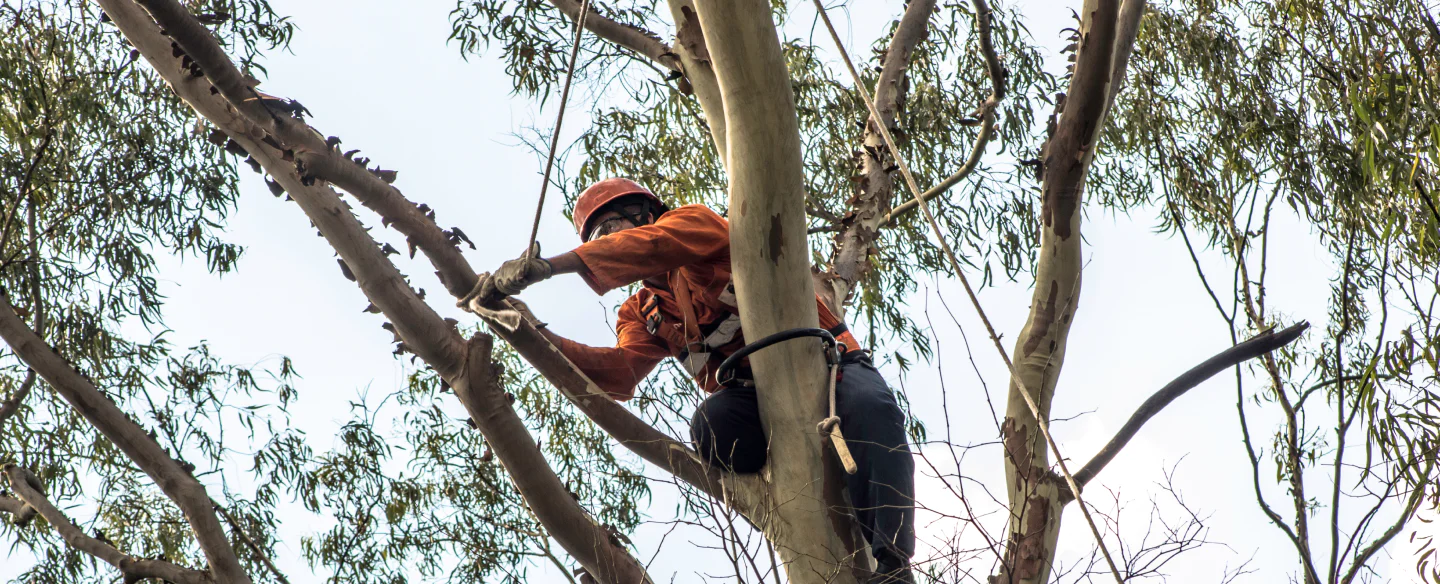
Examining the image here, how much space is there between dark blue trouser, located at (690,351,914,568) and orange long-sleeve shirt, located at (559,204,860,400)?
0.15 m

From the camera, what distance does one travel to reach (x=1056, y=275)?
2990mm

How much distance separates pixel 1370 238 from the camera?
496 centimetres

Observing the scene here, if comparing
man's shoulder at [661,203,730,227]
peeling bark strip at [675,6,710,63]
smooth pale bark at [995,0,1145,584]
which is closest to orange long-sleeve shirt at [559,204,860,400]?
man's shoulder at [661,203,730,227]

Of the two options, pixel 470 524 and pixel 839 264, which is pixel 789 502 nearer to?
pixel 839 264

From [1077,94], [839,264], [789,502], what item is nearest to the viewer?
[789,502]

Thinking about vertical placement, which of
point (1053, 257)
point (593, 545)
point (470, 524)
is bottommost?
point (593, 545)

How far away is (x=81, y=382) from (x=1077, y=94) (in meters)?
2.54

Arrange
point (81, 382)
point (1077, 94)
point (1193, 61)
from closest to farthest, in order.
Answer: point (1077, 94), point (81, 382), point (1193, 61)

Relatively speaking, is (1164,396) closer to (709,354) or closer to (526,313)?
(709,354)

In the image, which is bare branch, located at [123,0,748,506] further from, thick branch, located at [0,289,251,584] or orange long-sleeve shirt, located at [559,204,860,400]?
thick branch, located at [0,289,251,584]

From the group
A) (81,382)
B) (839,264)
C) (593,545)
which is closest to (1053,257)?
(839,264)

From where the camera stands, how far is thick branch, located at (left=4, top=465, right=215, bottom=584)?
3.27 m

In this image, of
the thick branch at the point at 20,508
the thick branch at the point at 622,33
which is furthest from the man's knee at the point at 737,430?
the thick branch at the point at 20,508

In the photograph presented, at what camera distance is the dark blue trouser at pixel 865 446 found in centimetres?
233
